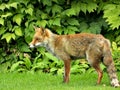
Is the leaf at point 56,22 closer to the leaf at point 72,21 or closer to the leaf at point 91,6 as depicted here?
the leaf at point 72,21

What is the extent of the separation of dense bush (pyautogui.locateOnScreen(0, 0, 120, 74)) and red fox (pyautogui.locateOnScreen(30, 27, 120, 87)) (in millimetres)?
2915

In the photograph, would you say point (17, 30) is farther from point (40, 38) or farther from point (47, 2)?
point (40, 38)

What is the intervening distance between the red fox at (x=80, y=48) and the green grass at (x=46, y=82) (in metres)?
→ 0.37

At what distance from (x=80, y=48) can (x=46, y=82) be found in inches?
55.8

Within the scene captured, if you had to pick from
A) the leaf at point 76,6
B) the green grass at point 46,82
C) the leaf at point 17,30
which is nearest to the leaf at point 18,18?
the leaf at point 17,30

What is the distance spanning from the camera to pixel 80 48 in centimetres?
1160

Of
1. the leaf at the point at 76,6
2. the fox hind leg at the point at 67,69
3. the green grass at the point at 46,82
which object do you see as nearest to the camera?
the green grass at the point at 46,82

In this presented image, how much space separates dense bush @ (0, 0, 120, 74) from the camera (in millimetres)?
15094

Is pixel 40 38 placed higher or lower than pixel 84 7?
lower

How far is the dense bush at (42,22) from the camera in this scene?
1509cm

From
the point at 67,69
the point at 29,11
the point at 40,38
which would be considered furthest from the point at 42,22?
the point at 67,69

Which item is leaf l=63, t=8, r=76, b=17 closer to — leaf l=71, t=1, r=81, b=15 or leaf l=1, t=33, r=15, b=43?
leaf l=71, t=1, r=81, b=15

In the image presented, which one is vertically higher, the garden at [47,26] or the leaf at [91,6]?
the leaf at [91,6]

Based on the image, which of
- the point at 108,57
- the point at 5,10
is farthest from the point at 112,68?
the point at 5,10
